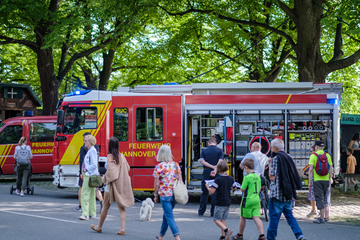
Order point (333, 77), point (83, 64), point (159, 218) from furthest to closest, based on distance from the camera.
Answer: point (83, 64), point (333, 77), point (159, 218)

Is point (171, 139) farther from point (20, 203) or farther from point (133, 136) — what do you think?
point (20, 203)

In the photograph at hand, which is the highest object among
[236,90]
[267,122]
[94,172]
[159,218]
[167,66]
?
[167,66]

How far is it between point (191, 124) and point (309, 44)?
5.43 metres

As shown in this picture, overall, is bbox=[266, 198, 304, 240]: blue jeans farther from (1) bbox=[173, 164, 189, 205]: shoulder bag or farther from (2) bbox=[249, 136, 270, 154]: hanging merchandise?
(2) bbox=[249, 136, 270, 154]: hanging merchandise

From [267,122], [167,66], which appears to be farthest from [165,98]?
[167,66]

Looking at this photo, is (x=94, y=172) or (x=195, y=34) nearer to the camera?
(x=94, y=172)

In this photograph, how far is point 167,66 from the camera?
21969mm

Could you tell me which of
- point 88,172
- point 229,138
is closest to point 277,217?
point 88,172

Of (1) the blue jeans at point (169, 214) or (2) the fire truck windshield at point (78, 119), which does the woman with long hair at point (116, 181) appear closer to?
(1) the blue jeans at point (169, 214)

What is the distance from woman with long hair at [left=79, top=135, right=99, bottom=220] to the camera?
8586 millimetres

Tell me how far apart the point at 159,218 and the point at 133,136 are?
299 centimetres

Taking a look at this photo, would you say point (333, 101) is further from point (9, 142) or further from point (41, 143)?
point (9, 142)

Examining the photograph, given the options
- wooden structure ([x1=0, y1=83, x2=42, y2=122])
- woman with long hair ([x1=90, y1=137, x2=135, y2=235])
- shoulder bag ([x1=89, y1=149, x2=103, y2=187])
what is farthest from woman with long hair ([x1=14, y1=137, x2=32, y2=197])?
wooden structure ([x1=0, y1=83, x2=42, y2=122])

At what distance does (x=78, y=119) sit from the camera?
1214 centimetres
